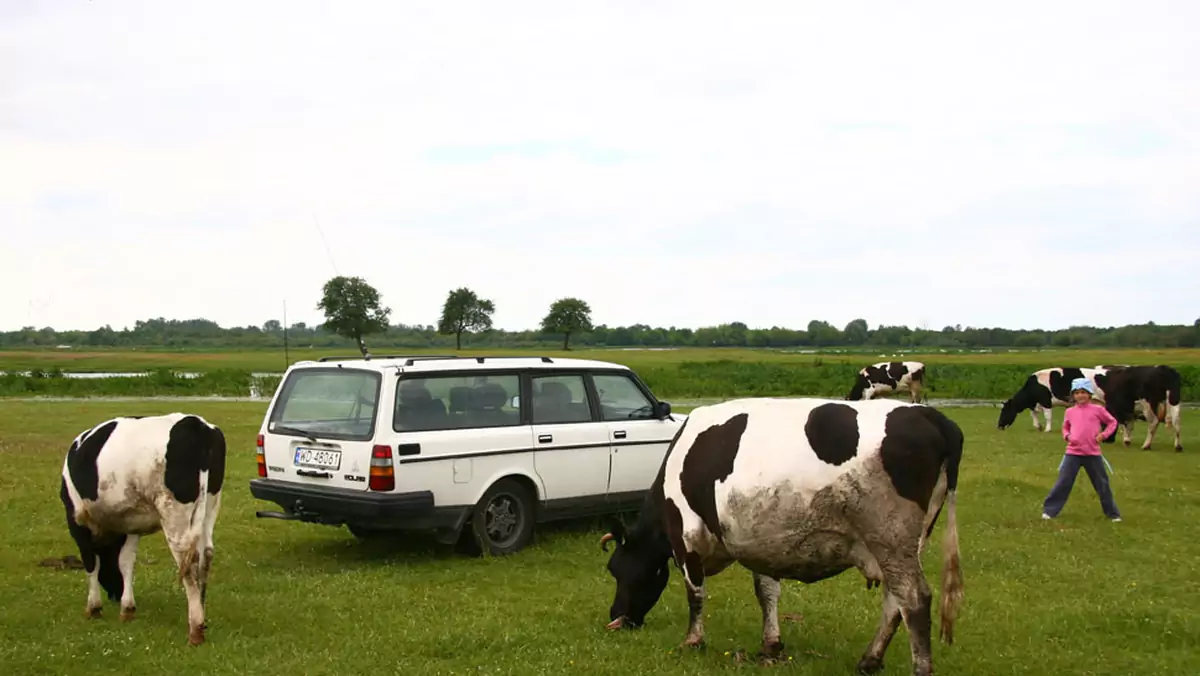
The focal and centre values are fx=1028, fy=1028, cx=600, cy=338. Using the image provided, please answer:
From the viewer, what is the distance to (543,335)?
12938 centimetres

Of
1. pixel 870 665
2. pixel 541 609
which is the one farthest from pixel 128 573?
pixel 870 665

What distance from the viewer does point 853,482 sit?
21.1 ft

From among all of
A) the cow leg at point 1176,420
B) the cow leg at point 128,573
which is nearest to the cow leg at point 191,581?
the cow leg at point 128,573

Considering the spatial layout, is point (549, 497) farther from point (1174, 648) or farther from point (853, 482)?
point (1174, 648)

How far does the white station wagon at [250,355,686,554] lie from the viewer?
32.3ft

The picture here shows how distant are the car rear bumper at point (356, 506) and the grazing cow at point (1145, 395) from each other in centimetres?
1889

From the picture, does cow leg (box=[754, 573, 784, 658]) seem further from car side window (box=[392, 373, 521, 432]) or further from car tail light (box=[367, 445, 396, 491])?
car side window (box=[392, 373, 521, 432])

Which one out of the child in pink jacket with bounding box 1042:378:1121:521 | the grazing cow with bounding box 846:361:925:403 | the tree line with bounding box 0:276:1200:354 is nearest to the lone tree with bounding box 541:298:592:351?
the tree line with bounding box 0:276:1200:354

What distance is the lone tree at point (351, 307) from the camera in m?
94.2

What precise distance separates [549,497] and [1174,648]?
5.88 meters

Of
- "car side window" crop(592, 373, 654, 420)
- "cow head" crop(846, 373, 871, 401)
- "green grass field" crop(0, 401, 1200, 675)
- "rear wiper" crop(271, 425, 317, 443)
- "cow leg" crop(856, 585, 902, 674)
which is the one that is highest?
"car side window" crop(592, 373, 654, 420)

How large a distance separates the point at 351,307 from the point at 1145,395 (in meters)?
80.9

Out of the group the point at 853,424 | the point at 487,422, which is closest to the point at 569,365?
the point at 487,422

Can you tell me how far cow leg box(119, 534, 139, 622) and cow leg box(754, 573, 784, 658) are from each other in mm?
5024
